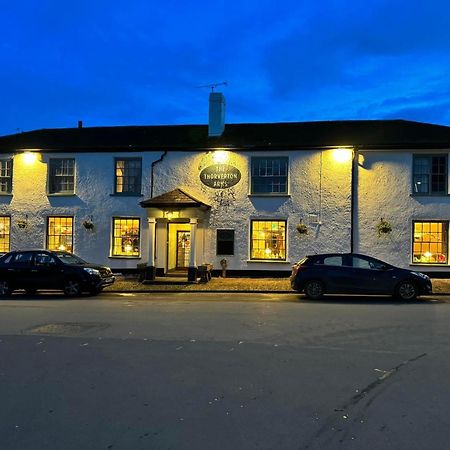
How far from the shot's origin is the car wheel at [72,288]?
15.6m

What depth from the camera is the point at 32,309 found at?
39.8ft

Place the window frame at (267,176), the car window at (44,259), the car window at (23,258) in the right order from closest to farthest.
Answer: the car window at (44,259) < the car window at (23,258) < the window frame at (267,176)

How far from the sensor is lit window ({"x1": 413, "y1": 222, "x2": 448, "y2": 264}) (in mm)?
19812

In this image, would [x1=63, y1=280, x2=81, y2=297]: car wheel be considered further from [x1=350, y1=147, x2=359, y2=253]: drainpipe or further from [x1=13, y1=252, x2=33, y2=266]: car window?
[x1=350, y1=147, x2=359, y2=253]: drainpipe

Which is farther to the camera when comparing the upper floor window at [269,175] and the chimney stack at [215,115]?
the chimney stack at [215,115]

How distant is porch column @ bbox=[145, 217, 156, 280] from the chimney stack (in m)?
5.16

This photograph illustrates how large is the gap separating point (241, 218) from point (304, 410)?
53.5 feet

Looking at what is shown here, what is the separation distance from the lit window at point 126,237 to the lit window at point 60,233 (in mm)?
2141

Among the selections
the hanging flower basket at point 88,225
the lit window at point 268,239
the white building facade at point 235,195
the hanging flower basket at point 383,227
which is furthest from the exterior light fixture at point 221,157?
the hanging flower basket at point 383,227

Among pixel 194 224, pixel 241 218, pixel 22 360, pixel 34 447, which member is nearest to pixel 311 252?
pixel 241 218

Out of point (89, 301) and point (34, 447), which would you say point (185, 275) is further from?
point (34, 447)

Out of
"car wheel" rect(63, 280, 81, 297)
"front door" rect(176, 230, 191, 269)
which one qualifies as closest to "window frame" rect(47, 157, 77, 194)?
"front door" rect(176, 230, 191, 269)

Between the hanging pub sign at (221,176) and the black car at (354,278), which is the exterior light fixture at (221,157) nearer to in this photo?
the hanging pub sign at (221,176)

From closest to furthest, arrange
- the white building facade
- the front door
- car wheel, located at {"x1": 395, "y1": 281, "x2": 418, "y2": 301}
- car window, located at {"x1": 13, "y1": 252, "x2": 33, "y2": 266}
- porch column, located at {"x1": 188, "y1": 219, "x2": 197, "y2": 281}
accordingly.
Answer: car wheel, located at {"x1": 395, "y1": 281, "x2": 418, "y2": 301}, car window, located at {"x1": 13, "y1": 252, "x2": 33, "y2": 266}, porch column, located at {"x1": 188, "y1": 219, "x2": 197, "y2": 281}, the white building facade, the front door
